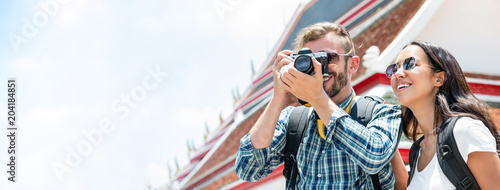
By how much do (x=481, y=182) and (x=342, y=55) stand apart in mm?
561

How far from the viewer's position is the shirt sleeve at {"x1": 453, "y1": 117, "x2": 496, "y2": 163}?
4.42 ft

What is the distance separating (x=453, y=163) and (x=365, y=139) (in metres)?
0.27

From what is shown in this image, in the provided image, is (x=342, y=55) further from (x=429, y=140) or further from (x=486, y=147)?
(x=486, y=147)

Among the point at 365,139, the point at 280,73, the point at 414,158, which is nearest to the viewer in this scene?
the point at 365,139

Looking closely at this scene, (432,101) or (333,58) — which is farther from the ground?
(333,58)

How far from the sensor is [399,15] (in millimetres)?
4773

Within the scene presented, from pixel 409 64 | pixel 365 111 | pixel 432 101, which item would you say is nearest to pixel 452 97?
pixel 432 101

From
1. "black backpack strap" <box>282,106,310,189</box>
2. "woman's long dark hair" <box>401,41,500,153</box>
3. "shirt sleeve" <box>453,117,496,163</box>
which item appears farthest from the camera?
"black backpack strap" <box>282,106,310,189</box>

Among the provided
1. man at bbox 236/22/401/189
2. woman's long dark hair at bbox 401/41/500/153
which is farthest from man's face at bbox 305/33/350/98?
woman's long dark hair at bbox 401/41/500/153

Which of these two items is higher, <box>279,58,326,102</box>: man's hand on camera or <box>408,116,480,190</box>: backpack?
<box>279,58,326,102</box>: man's hand on camera

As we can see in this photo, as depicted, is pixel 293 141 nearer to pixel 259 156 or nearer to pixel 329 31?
pixel 259 156

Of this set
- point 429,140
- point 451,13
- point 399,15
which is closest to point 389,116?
point 429,140

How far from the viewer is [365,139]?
1.35 metres

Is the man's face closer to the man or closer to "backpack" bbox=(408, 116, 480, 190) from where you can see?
the man
